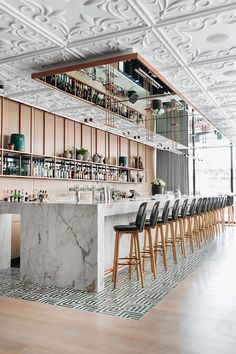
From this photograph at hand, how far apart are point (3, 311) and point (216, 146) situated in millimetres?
10807

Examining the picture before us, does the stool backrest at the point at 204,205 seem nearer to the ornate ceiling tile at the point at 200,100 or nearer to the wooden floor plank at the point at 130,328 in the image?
the ornate ceiling tile at the point at 200,100

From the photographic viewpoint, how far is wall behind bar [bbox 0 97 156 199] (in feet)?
21.6

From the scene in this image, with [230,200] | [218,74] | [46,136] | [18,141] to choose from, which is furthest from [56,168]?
[230,200]

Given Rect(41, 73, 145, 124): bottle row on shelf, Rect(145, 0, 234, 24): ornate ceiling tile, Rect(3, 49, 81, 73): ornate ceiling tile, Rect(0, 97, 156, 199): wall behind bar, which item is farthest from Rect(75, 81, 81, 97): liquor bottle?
Rect(145, 0, 234, 24): ornate ceiling tile

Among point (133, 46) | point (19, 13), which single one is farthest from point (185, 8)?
point (19, 13)

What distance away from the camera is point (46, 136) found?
7.54 m

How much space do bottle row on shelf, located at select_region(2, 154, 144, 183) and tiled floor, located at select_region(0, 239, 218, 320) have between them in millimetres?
2079

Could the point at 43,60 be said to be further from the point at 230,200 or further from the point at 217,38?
the point at 230,200

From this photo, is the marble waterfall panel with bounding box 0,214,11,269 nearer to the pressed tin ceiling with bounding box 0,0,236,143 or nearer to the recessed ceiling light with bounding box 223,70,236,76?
the pressed tin ceiling with bounding box 0,0,236,143

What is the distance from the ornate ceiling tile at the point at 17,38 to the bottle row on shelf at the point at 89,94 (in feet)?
3.22

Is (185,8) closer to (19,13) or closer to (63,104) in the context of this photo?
(19,13)

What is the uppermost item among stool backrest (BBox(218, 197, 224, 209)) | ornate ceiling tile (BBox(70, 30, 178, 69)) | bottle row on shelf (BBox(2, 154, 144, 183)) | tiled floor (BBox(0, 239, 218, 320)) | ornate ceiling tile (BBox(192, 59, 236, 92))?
ornate ceiling tile (BBox(192, 59, 236, 92))

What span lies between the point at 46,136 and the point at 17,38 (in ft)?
11.9

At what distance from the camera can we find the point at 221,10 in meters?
3.45
